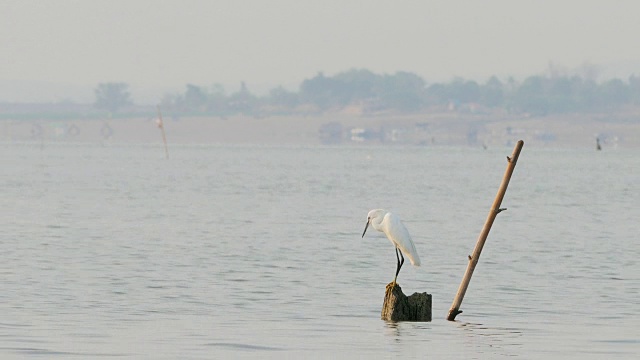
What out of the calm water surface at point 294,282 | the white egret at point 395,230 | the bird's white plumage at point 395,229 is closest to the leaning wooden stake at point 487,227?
the calm water surface at point 294,282

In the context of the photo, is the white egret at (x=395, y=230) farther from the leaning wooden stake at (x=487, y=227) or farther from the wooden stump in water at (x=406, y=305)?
the leaning wooden stake at (x=487, y=227)

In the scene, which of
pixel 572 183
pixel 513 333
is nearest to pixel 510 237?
pixel 513 333

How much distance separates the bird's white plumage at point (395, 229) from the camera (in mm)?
23125

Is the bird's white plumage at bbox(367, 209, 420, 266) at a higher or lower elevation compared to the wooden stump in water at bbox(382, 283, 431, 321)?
higher

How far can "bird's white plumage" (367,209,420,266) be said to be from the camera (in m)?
23.1

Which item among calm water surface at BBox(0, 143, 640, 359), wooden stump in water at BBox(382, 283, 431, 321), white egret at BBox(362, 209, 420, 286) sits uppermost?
white egret at BBox(362, 209, 420, 286)

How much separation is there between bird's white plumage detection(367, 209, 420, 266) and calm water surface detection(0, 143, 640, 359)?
1202 mm

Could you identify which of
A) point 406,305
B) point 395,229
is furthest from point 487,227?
point 395,229

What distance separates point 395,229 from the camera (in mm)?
23109

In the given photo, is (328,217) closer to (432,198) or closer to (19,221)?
(19,221)

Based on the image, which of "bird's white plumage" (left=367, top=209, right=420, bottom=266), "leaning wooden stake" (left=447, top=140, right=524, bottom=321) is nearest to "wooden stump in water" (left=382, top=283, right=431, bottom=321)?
"leaning wooden stake" (left=447, top=140, right=524, bottom=321)

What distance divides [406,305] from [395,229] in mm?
1277

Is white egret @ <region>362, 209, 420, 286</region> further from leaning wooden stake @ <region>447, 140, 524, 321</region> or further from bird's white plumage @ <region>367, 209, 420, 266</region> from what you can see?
leaning wooden stake @ <region>447, 140, 524, 321</region>

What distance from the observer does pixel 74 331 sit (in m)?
21.5
